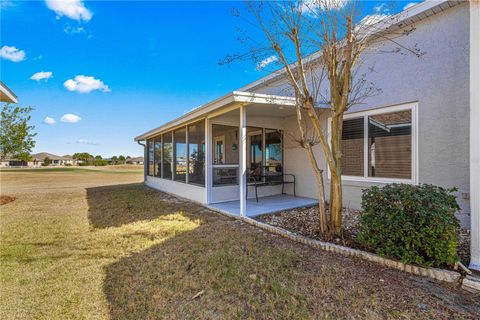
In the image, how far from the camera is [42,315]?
238 cm

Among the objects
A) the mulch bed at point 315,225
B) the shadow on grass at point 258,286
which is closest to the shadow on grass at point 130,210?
the shadow on grass at point 258,286

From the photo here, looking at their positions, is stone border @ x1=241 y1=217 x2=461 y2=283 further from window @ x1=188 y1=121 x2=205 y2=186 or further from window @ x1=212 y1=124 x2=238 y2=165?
window @ x1=188 y1=121 x2=205 y2=186

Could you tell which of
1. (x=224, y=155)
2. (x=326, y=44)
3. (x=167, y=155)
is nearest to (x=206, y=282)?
(x=326, y=44)

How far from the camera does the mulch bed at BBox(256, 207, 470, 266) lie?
369 cm

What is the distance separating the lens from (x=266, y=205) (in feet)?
21.9

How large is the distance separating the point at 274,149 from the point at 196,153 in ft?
8.95

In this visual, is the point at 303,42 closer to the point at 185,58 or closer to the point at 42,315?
the point at 42,315

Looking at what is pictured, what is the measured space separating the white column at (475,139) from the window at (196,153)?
6.09 metres

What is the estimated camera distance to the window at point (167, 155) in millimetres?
10047

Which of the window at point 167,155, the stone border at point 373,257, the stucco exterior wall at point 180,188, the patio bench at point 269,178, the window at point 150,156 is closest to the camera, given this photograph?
the stone border at point 373,257

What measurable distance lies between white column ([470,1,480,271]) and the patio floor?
3.70m

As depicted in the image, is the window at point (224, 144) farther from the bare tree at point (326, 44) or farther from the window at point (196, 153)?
the bare tree at point (326, 44)

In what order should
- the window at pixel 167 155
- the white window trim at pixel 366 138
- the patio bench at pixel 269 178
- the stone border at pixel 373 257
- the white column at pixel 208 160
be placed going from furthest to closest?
the window at pixel 167 155
the patio bench at pixel 269 178
the white column at pixel 208 160
the white window trim at pixel 366 138
the stone border at pixel 373 257

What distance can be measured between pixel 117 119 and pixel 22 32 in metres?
19.7
